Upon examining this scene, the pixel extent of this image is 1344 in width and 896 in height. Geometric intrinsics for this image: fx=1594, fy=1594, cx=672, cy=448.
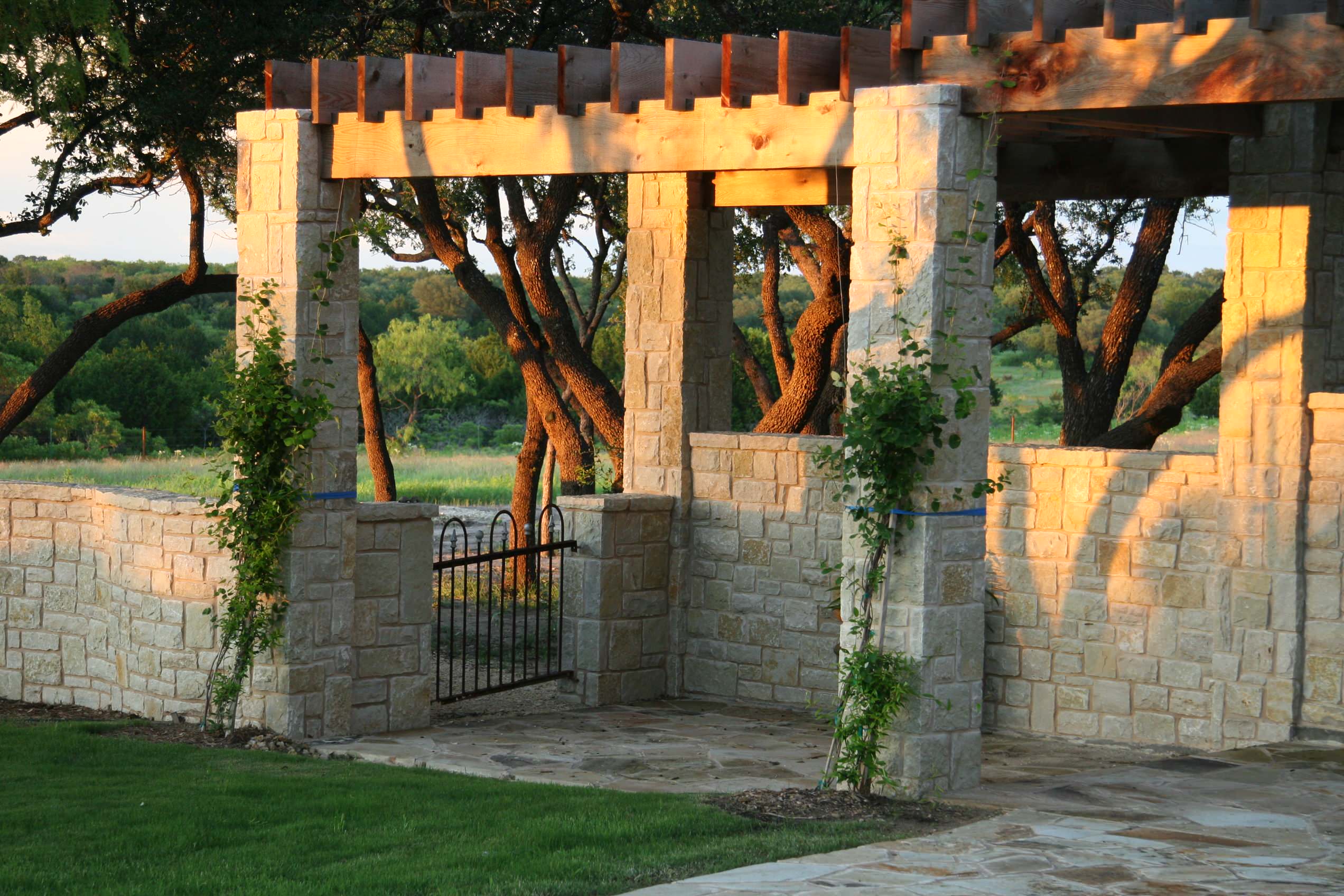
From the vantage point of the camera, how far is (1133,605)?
366 inches

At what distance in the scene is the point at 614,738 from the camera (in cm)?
945

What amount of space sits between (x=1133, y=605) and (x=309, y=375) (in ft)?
16.2

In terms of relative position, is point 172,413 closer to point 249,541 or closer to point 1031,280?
point 1031,280

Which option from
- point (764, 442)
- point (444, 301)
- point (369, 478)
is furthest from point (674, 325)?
point (444, 301)

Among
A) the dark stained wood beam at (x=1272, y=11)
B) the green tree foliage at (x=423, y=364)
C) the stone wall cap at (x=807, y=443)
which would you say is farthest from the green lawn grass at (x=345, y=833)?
the green tree foliage at (x=423, y=364)

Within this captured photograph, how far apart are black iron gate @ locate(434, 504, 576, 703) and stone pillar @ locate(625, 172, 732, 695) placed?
2.52 feet

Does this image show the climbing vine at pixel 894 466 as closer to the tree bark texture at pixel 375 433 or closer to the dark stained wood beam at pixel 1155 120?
the dark stained wood beam at pixel 1155 120

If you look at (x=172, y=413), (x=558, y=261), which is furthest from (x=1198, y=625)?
(x=172, y=413)

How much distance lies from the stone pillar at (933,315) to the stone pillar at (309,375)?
3255 mm

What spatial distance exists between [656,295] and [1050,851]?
5731mm

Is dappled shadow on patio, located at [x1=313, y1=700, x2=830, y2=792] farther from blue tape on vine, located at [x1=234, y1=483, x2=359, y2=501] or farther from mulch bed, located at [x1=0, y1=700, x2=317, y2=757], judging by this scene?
blue tape on vine, located at [x1=234, y1=483, x2=359, y2=501]

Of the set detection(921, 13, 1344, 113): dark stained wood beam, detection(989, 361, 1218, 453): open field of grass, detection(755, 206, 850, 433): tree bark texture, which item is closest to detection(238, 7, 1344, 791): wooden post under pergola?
detection(921, 13, 1344, 113): dark stained wood beam

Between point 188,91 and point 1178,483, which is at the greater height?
point 188,91

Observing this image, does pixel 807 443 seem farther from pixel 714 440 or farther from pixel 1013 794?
pixel 1013 794
